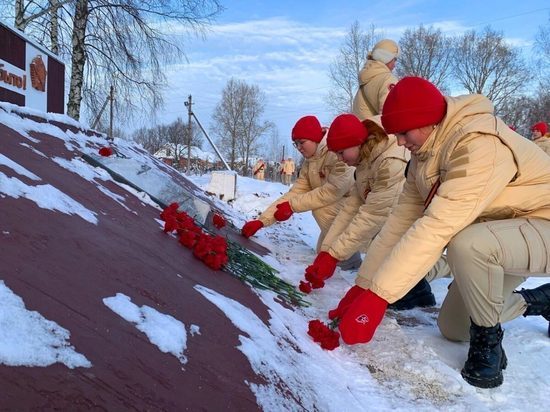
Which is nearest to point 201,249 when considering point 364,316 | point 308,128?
point 364,316

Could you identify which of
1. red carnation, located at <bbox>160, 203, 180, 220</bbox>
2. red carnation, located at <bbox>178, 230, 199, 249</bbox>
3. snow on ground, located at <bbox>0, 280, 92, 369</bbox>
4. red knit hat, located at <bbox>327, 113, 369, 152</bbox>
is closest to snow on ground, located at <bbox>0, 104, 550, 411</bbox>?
snow on ground, located at <bbox>0, 280, 92, 369</bbox>

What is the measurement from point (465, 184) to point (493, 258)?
0.34 m

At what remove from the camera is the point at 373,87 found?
4410 mm

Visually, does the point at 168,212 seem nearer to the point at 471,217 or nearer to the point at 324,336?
the point at 324,336

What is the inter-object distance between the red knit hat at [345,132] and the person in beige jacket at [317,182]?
85cm

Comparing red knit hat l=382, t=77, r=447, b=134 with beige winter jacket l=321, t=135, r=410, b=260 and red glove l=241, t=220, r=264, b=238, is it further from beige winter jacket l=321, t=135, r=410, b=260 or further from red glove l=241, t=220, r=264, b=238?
red glove l=241, t=220, r=264, b=238

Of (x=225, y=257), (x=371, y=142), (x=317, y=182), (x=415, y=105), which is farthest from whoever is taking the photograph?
(x=317, y=182)

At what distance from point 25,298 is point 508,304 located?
2047mm

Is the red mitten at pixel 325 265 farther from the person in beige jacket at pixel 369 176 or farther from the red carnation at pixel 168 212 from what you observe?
the red carnation at pixel 168 212

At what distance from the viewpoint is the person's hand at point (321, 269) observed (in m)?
3.15

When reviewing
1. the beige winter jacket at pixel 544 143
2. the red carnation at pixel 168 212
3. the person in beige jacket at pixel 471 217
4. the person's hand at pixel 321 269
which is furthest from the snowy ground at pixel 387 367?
the beige winter jacket at pixel 544 143

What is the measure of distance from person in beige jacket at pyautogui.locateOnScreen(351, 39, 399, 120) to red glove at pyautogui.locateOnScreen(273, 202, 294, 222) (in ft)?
3.73

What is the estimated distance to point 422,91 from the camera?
2.14 meters

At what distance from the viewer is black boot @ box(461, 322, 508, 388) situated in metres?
2.03
